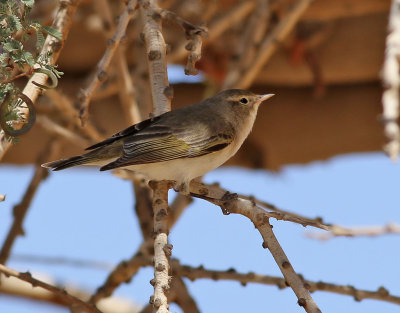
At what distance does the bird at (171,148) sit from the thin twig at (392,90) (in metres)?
0.81

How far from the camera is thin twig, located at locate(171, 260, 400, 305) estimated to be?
2.75 meters

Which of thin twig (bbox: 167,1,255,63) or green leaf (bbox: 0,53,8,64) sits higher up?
thin twig (bbox: 167,1,255,63)

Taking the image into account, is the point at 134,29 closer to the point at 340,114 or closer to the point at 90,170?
the point at 90,170

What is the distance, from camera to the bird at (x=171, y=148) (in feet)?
10.4

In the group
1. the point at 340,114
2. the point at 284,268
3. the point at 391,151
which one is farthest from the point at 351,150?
the point at 284,268

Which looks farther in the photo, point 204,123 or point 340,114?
point 340,114

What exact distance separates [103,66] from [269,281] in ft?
3.67

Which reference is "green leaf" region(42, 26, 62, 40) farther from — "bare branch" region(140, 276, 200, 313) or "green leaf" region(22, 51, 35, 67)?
"bare branch" region(140, 276, 200, 313)

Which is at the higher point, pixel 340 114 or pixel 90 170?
pixel 340 114

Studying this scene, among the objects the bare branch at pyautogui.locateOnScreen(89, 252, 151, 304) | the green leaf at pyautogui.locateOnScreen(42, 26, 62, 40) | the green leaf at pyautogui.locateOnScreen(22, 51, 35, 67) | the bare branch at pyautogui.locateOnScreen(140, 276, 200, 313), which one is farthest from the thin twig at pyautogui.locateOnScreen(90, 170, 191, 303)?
the green leaf at pyautogui.locateOnScreen(22, 51, 35, 67)

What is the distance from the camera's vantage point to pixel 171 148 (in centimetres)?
334

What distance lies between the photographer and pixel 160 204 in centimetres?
272

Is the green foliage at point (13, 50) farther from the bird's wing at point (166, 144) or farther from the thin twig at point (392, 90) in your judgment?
the thin twig at point (392, 90)

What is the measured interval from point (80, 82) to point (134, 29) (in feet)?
1.94
